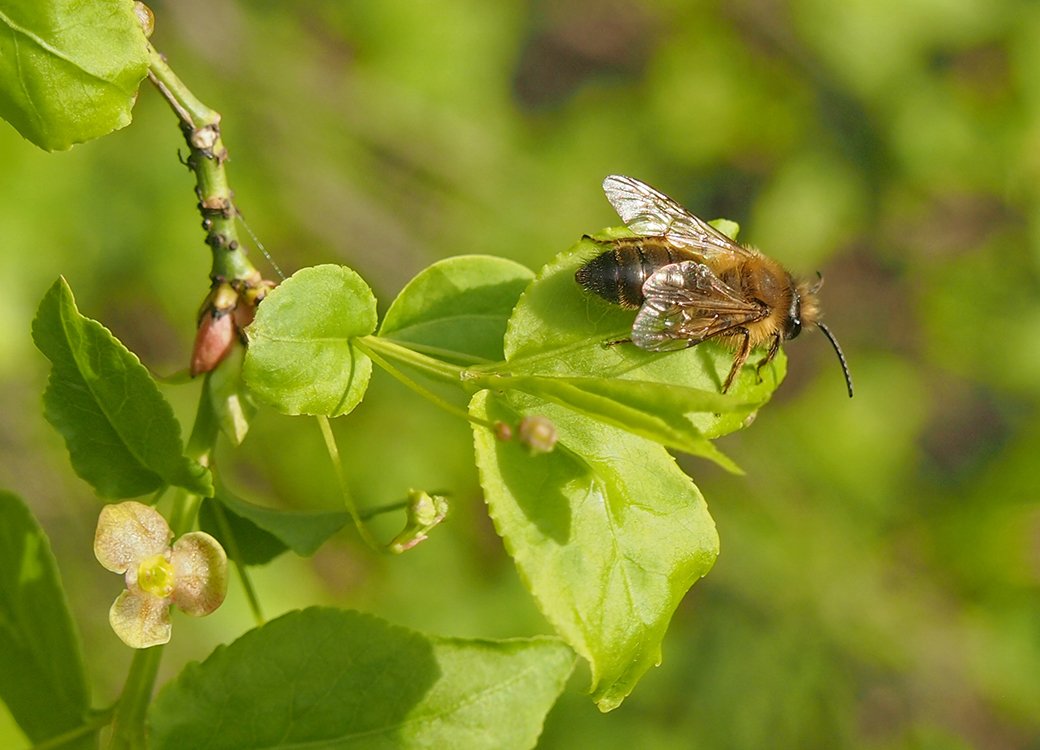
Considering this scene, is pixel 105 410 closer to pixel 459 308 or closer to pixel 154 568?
pixel 154 568

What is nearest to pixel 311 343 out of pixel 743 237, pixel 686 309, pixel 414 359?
pixel 414 359

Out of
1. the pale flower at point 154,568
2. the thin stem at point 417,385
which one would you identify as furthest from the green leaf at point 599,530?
the pale flower at point 154,568

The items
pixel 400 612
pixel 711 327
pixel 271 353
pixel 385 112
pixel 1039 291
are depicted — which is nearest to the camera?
pixel 271 353

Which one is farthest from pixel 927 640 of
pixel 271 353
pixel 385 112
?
pixel 271 353

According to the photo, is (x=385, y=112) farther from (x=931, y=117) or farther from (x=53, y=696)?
(x=53, y=696)

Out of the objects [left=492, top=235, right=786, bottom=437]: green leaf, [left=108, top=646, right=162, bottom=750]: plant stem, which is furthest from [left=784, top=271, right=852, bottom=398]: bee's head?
[left=108, top=646, right=162, bottom=750]: plant stem

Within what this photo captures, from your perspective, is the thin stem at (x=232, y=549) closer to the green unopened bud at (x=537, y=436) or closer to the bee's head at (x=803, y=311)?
the green unopened bud at (x=537, y=436)
